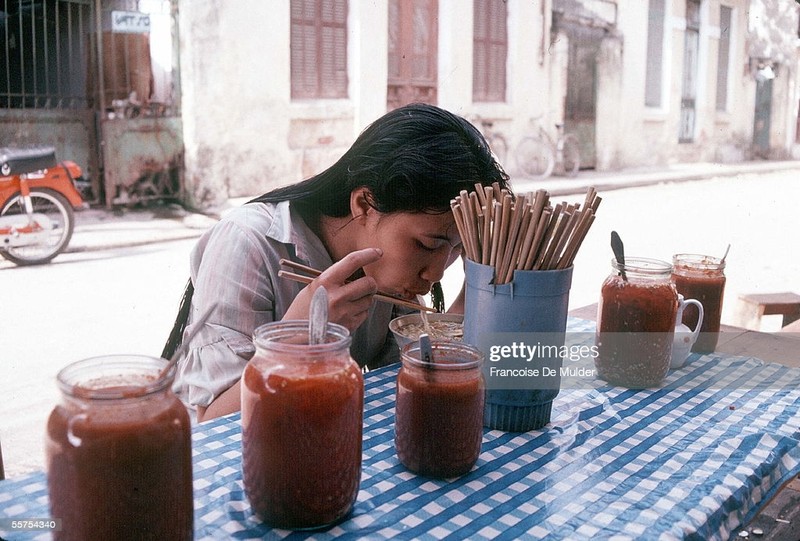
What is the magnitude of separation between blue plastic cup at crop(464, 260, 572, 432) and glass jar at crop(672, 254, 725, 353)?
→ 67cm

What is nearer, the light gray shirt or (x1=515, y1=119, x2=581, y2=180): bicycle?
the light gray shirt

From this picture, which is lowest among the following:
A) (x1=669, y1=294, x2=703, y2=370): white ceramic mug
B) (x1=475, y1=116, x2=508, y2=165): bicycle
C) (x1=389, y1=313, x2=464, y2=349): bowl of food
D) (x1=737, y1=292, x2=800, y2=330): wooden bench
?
(x1=737, y1=292, x2=800, y2=330): wooden bench

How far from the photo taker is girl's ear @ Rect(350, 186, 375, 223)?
1703mm

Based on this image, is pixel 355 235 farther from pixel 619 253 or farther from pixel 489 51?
pixel 489 51

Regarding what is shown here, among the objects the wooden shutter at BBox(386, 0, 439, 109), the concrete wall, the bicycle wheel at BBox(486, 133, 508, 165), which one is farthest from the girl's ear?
the bicycle wheel at BBox(486, 133, 508, 165)

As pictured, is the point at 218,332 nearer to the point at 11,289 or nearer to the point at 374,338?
the point at 374,338

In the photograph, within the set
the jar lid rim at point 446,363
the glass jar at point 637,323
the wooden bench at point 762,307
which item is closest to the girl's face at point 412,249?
the glass jar at point 637,323

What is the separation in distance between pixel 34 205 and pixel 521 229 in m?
5.80

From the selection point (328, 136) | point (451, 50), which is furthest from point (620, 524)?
point (451, 50)

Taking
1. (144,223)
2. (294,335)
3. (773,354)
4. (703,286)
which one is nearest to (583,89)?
(144,223)

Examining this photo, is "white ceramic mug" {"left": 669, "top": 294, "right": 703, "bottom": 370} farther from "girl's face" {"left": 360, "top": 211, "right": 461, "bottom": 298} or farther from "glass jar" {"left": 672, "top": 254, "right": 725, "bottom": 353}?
"girl's face" {"left": 360, "top": 211, "right": 461, "bottom": 298}

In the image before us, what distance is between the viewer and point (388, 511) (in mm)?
1048

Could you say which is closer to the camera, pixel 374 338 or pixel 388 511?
pixel 388 511

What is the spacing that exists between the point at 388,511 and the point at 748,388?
1.02 metres
